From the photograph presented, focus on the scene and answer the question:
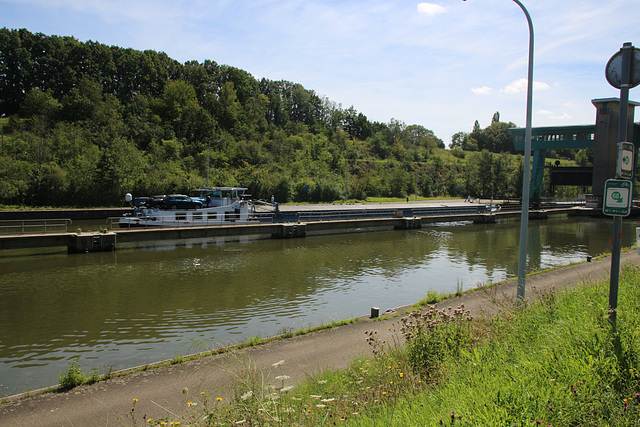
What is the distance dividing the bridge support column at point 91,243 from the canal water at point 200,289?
66 centimetres

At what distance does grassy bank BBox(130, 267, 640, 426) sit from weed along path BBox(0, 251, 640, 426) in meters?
0.30

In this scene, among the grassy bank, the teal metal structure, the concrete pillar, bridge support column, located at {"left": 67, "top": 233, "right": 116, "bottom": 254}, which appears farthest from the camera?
the teal metal structure

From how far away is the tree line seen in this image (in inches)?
1975

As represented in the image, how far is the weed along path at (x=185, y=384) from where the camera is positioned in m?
6.21

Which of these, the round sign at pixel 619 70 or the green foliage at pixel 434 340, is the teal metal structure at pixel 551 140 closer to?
the round sign at pixel 619 70

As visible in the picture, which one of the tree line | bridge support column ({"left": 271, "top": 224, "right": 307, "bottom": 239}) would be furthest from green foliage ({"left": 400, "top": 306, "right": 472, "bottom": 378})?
the tree line

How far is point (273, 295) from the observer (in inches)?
651

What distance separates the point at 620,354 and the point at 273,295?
12879mm

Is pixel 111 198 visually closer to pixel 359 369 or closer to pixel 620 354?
pixel 359 369

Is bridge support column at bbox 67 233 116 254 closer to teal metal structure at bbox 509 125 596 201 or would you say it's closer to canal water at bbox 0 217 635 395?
canal water at bbox 0 217 635 395

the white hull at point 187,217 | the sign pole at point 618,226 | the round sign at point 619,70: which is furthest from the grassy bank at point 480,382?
the white hull at point 187,217

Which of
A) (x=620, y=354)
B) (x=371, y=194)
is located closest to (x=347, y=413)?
(x=620, y=354)

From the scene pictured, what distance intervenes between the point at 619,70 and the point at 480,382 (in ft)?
17.2

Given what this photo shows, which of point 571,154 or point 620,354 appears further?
point 571,154
